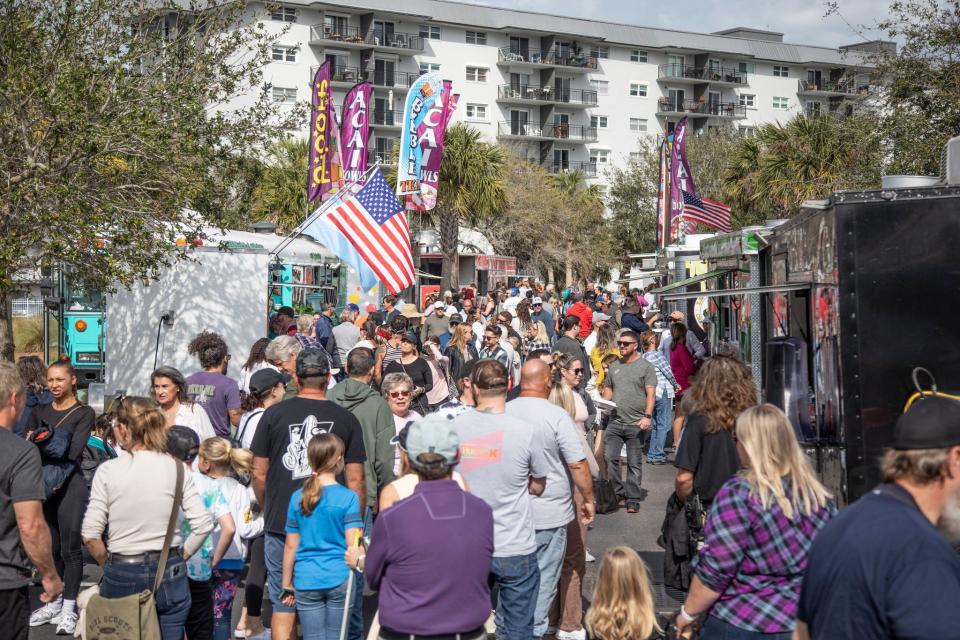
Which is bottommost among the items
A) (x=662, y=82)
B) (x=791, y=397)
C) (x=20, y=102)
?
(x=791, y=397)

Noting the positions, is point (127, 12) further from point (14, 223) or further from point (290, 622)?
point (290, 622)

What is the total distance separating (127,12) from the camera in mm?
13164

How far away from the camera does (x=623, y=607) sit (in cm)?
463

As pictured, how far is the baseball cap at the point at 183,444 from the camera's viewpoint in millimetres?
5609

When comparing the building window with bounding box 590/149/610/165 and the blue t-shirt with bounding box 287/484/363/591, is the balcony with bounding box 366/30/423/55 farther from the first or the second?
the blue t-shirt with bounding box 287/484/363/591

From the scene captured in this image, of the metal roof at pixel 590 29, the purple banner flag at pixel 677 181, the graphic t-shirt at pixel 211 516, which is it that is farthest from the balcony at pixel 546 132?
the graphic t-shirt at pixel 211 516

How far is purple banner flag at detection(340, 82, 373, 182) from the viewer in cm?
2164

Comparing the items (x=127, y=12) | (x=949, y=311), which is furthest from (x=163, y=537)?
(x=127, y=12)

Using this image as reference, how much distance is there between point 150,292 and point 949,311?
12.0m

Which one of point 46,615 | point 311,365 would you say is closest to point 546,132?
point 46,615

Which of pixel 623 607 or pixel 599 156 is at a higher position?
pixel 599 156

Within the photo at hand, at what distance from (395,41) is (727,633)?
65.0 meters

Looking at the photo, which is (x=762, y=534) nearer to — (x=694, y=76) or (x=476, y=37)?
(x=476, y=37)

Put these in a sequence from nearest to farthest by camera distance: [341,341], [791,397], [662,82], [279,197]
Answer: [791,397] < [341,341] < [279,197] < [662,82]
